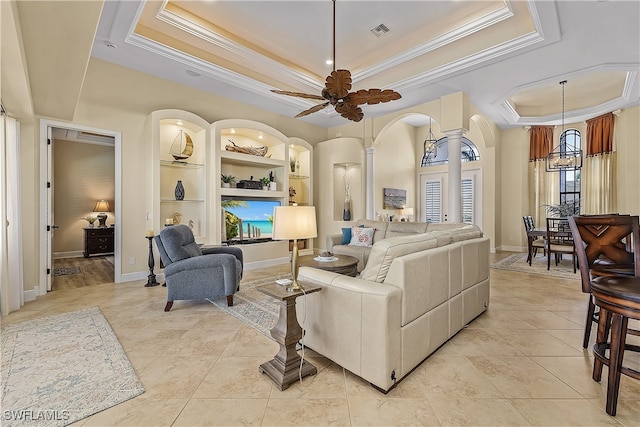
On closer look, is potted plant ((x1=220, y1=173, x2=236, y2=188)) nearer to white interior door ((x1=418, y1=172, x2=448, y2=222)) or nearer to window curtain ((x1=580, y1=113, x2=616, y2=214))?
white interior door ((x1=418, y1=172, x2=448, y2=222))

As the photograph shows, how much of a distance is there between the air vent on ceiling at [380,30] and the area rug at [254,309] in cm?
386

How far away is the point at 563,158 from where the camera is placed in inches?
251

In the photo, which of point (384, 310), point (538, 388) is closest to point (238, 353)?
point (384, 310)

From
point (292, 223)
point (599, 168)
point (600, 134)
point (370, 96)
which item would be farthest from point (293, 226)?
point (600, 134)

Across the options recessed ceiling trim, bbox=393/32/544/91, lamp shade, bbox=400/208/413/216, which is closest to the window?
lamp shade, bbox=400/208/413/216

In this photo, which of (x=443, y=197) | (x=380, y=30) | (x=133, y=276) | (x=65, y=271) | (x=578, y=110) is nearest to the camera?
(x=380, y=30)

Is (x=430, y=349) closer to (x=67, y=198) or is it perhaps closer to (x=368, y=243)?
(x=368, y=243)

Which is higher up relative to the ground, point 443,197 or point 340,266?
point 443,197

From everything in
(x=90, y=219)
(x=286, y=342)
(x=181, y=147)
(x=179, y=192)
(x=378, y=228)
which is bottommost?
(x=286, y=342)

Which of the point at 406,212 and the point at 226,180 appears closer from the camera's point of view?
the point at 226,180

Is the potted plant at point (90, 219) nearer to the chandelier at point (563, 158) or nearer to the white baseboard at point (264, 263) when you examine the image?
the white baseboard at point (264, 263)

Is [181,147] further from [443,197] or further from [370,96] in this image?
[443,197]

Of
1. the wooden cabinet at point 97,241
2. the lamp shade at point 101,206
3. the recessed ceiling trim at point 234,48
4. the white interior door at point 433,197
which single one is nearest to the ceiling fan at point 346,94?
the recessed ceiling trim at point 234,48

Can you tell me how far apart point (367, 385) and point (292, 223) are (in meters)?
1.20
